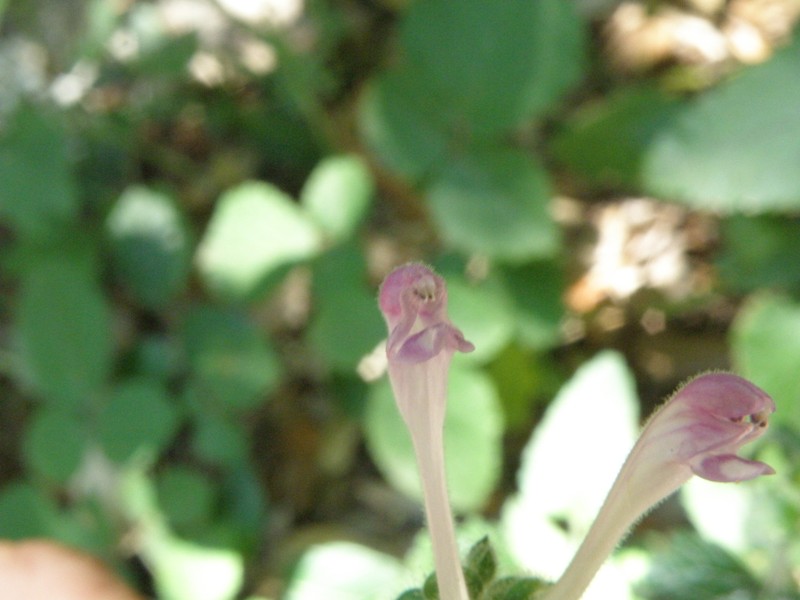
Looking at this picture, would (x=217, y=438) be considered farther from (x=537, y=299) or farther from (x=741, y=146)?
(x=741, y=146)

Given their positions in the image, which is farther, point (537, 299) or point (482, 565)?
point (537, 299)

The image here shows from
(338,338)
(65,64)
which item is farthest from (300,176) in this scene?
(338,338)

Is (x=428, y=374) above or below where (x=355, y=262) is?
below

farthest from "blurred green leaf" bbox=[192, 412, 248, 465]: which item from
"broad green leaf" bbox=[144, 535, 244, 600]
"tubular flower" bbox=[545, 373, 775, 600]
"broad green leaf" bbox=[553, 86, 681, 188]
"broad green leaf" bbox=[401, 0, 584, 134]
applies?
"tubular flower" bbox=[545, 373, 775, 600]

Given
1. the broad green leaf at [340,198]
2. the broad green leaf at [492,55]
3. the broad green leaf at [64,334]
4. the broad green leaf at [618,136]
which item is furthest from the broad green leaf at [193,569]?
the broad green leaf at [618,136]

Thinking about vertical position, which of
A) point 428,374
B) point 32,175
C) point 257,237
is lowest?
point 428,374

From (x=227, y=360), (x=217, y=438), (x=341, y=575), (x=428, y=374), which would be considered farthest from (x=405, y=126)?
(x=428, y=374)
